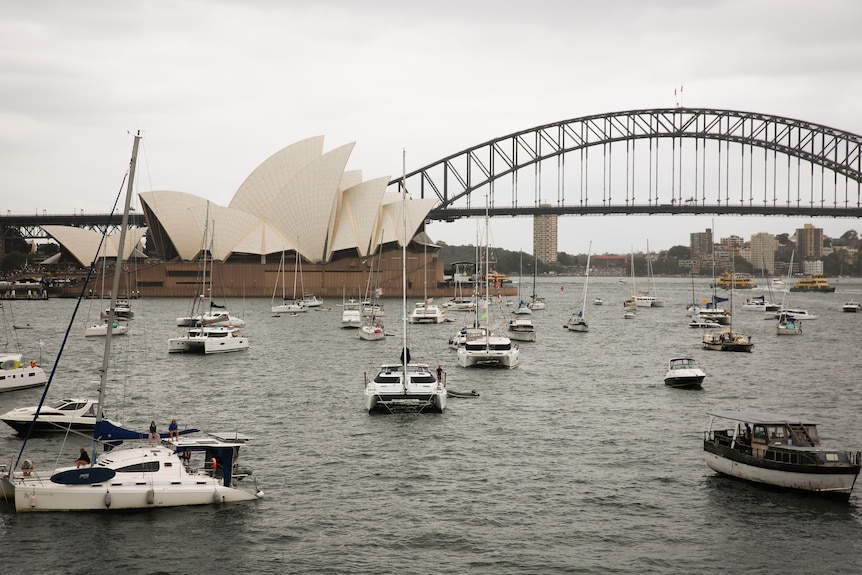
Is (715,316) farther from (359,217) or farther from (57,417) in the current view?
(57,417)

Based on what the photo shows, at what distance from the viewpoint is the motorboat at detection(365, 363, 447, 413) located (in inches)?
1225

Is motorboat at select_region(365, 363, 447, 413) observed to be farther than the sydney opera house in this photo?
No

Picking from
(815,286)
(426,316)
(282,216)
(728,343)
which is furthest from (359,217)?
(815,286)

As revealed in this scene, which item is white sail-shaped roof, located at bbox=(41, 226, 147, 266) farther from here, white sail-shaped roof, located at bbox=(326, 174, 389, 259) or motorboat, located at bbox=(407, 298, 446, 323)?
motorboat, located at bbox=(407, 298, 446, 323)

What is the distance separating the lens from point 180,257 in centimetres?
12144

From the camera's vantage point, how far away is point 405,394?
102ft

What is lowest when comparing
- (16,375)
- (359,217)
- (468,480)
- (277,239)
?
(468,480)

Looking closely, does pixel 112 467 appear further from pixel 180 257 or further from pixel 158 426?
pixel 180 257

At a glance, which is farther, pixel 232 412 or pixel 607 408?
pixel 607 408

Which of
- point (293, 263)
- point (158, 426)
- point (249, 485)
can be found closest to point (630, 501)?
point (249, 485)

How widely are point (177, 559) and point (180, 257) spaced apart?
109 metres

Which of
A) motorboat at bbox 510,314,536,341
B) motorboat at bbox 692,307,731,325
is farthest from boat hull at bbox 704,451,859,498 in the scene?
motorboat at bbox 692,307,731,325

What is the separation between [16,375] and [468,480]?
71.2 feet

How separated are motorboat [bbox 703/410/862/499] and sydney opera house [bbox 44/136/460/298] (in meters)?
89.7
